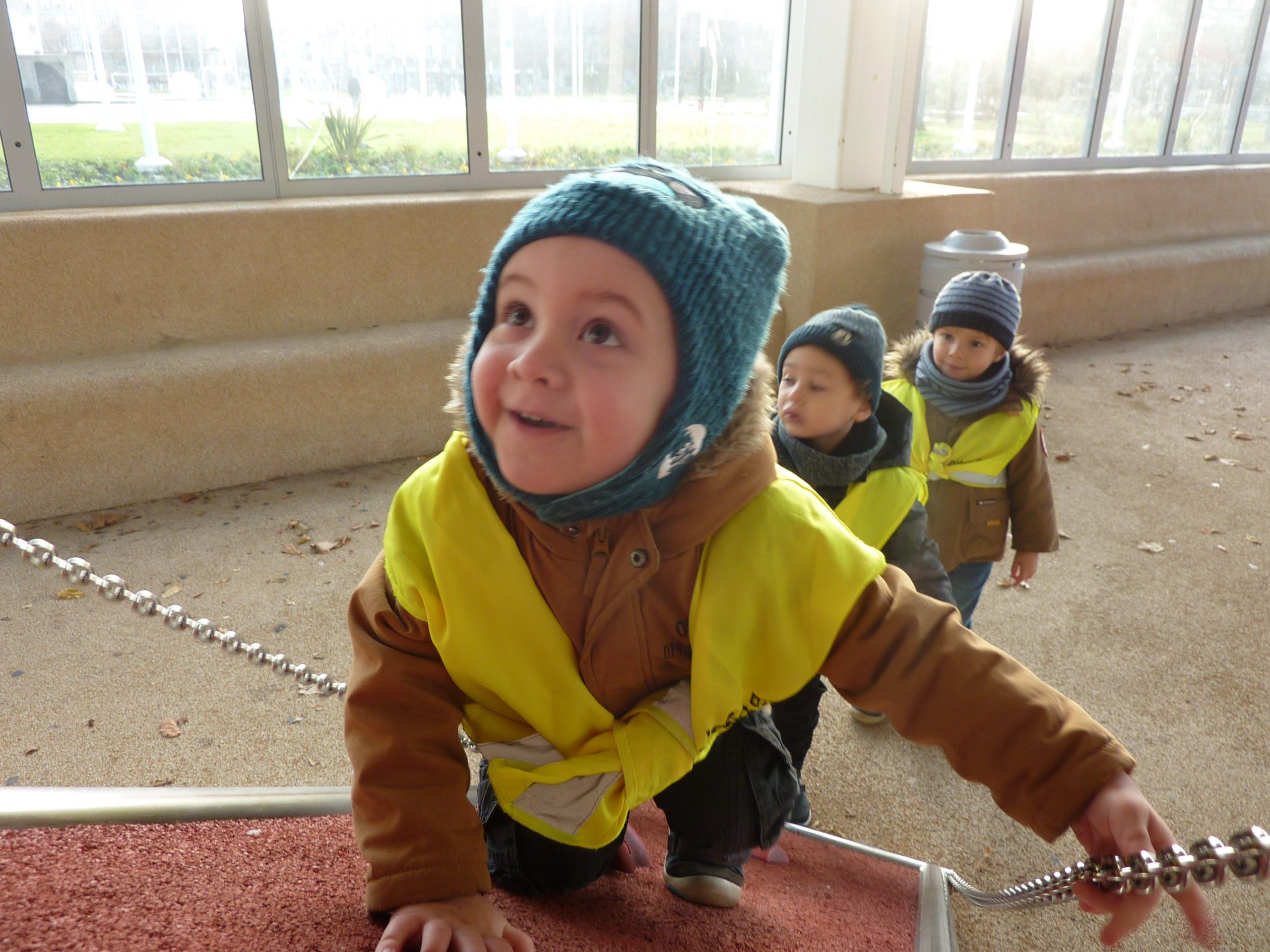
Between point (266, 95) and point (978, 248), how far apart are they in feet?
14.1

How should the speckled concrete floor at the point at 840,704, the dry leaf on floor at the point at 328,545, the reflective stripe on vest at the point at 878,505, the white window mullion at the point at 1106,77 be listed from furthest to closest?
the white window mullion at the point at 1106,77 < the dry leaf on floor at the point at 328,545 < the speckled concrete floor at the point at 840,704 < the reflective stripe on vest at the point at 878,505

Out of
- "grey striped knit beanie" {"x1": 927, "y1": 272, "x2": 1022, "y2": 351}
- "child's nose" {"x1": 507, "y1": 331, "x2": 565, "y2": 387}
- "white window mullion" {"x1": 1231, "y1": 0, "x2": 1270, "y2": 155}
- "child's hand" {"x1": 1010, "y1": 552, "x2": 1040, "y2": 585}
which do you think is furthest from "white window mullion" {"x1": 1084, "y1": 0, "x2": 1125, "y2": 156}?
"child's nose" {"x1": 507, "y1": 331, "x2": 565, "y2": 387}

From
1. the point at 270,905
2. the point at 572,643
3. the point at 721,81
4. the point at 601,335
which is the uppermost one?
the point at 721,81

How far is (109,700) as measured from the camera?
9.84ft

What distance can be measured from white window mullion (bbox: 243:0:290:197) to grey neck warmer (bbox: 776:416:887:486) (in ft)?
13.2

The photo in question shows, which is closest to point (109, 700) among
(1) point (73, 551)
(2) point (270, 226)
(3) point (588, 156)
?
(1) point (73, 551)

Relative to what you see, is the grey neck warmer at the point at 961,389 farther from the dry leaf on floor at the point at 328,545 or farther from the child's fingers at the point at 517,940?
the dry leaf on floor at the point at 328,545

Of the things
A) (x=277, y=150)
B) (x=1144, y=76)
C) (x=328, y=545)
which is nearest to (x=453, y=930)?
(x=328, y=545)

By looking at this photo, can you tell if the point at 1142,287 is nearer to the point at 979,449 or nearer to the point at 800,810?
the point at 979,449

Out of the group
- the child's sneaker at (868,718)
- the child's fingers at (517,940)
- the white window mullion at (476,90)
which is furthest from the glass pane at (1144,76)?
the child's fingers at (517,940)

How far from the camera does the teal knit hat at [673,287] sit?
1.20 metres

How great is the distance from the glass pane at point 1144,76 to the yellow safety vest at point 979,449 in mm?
7186

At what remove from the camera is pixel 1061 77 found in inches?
328

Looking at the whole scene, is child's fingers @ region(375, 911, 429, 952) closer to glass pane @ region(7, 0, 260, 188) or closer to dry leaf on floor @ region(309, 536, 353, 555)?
dry leaf on floor @ region(309, 536, 353, 555)
